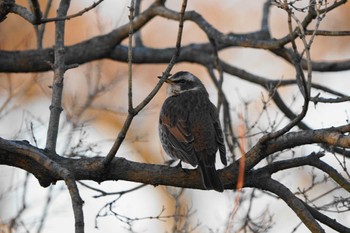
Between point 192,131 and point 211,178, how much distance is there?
1.26 metres

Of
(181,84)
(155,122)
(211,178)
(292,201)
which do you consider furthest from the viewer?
(155,122)

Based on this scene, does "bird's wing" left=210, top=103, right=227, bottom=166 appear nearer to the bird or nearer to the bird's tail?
the bird

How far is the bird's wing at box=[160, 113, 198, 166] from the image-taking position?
7781mm

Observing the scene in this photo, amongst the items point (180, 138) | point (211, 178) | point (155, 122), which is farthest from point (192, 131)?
point (155, 122)

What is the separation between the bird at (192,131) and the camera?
779cm

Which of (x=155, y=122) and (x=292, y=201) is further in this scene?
(x=155, y=122)

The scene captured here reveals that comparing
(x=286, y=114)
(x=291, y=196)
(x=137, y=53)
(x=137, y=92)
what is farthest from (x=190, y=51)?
(x=291, y=196)

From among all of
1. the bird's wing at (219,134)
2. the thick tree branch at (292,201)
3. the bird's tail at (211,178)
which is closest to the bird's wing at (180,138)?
the bird's wing at (219,134)

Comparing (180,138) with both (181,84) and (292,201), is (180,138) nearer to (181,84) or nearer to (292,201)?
(181,84)

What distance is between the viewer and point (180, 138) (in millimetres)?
8039

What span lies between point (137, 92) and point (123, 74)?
3.18 m

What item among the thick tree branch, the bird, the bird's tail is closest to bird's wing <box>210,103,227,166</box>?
the bird

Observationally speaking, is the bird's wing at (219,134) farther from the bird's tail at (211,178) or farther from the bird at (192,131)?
the bird's tail at (211,178)

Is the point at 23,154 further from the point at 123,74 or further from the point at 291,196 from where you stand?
the point at 123,74
